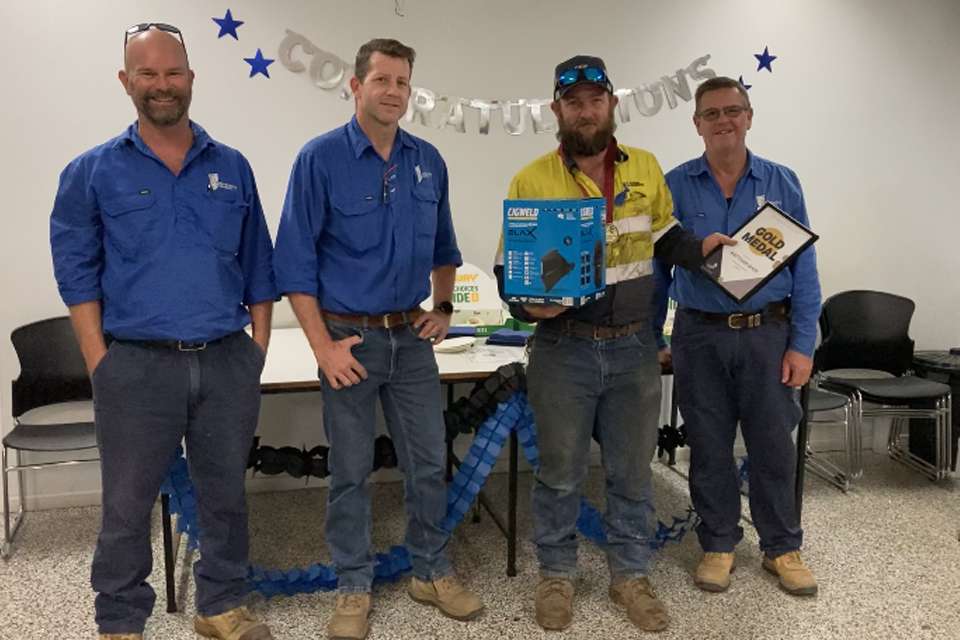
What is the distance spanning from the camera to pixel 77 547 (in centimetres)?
292

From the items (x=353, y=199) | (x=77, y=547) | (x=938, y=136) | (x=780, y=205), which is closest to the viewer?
(x=353, y=199)

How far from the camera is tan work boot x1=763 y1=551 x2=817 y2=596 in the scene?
8.36ft

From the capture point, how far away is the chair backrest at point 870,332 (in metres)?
3.85

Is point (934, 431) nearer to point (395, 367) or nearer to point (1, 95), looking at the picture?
point (395, 367)

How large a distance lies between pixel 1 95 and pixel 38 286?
0.80 meters

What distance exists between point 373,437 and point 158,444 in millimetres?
599

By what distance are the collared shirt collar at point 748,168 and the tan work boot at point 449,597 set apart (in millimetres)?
1583

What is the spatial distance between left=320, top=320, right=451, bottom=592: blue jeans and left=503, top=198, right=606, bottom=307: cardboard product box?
42 centimetres

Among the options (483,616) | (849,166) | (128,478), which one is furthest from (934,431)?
(128,478)

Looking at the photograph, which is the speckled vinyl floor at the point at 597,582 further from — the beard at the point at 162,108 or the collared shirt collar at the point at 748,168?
the beard at the point at 162,108

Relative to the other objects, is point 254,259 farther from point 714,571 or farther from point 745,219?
point 714,571

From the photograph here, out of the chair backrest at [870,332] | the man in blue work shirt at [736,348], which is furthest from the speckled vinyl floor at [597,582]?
the chair backrest at [870,332]

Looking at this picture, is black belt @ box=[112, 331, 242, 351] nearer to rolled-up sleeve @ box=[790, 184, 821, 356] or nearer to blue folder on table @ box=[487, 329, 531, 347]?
blue folder on table @ box=[487, 329, 531, 347]

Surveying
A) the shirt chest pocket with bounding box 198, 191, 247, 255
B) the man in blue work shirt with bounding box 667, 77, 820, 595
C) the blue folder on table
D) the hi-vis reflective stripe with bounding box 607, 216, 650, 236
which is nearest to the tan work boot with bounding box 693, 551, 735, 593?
the man in blue work shirt with bounding box 667, 77, 820, 595
